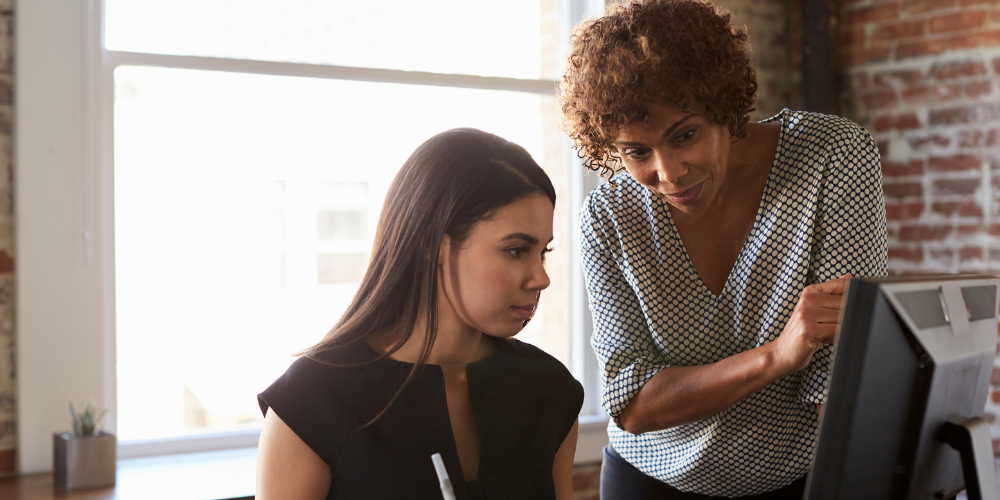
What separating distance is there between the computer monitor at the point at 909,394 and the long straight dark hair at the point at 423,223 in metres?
0.62

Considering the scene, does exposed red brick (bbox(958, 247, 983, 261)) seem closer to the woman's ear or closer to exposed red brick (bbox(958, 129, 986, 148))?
exposed red brick (bbox(958, 129, 986, 148))

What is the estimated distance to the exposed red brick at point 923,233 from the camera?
277cm

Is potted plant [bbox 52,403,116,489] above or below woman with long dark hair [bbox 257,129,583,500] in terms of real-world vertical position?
below

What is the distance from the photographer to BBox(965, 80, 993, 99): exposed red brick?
263 cm

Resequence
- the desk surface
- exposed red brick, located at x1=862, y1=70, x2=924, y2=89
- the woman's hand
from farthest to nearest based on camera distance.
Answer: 1. exposed red brick, located at x1=862, y1=70, x2=924, y2=89
2. the desk surface
3. the woman's hand

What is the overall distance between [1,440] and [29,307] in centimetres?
34

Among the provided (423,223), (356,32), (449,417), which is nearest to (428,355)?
(449,417)

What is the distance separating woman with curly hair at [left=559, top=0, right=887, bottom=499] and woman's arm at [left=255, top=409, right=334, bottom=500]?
52cm

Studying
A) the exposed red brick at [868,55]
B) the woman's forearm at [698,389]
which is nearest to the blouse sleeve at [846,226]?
the woman's forearm at [698,389]

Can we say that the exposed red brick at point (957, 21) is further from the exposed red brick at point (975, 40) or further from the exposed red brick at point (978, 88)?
the exposed red brick at point (978, 88)

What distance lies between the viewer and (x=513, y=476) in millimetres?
1311

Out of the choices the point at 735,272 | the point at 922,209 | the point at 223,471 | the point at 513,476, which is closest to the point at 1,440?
the point at 223,471

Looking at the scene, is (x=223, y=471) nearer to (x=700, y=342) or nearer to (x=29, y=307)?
(x=29, y=307)

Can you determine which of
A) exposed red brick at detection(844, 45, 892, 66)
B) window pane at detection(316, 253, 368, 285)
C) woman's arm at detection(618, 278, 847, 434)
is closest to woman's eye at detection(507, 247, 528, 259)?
woman's arm at detection(618, 278, 847, 434)
